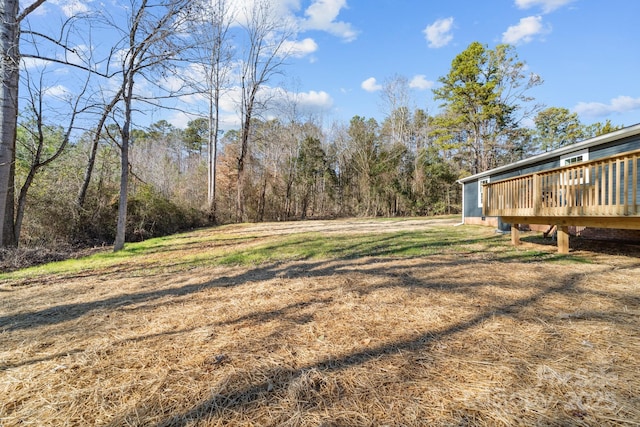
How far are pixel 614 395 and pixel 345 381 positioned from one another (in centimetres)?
135

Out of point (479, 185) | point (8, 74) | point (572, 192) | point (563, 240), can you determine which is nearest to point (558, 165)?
point (479, 185)

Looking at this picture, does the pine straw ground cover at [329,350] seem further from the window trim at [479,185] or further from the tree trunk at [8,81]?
the window trim at [479,185]

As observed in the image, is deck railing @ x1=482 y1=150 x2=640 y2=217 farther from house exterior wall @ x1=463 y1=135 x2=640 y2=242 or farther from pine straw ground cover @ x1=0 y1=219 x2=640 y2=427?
house exterior wall @ x1=463 y1=135 x2=640 y2=242

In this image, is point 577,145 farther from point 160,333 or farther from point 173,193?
point 173,193

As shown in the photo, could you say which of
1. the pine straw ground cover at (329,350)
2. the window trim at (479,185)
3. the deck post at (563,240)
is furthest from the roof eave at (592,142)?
the pine straw ground cover at (329,350)

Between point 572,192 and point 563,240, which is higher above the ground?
point 572,192

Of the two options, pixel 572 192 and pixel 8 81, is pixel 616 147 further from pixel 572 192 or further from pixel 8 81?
pixel 8 81

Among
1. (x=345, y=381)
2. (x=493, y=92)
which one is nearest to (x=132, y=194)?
(x=345, y=381)

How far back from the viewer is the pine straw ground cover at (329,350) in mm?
1323

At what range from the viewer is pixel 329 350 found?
6.23 feet

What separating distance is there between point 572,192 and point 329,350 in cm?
554

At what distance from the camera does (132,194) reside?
10.4 metres

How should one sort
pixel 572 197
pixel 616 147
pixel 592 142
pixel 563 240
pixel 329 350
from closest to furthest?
1. pixel 329 350
2. pixel 572 197
3. pixel 563 240
4. pixel 616 147
5. pixel 592 142

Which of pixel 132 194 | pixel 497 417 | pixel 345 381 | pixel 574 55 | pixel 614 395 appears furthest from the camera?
pixel 574 55
